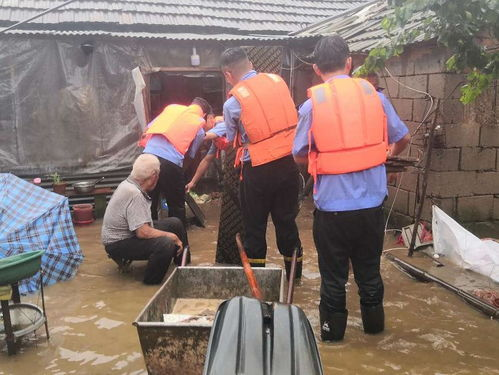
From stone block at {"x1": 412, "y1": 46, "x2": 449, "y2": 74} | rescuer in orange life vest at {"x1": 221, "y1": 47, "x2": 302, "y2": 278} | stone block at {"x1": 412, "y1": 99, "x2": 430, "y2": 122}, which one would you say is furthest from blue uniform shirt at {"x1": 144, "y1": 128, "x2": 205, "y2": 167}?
Result: stone block at {"x1": 412, "y1": 46, "x2": 449, "y2": 74}

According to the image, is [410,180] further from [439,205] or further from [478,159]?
[478,159]

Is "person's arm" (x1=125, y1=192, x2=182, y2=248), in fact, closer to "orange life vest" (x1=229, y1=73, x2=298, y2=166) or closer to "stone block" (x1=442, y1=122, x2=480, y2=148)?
"orange life vest" (x1=229, y1=73, x2=298, y2=166)

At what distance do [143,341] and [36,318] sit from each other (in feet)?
4.60

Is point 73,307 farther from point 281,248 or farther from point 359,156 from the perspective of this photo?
point 359,156

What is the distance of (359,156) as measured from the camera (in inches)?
124

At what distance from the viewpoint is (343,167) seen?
124 inches

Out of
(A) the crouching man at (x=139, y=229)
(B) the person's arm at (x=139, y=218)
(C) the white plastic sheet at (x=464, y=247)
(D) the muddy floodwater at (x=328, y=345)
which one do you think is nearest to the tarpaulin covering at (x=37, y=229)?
(D) the muddy floodwater at (x=328, y=345)

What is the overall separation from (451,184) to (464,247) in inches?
48.3

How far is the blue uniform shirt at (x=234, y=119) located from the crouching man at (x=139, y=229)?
34.5 inches

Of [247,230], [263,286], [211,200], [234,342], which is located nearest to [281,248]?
[247,230]

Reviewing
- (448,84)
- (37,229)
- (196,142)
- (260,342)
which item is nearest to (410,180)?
(448,84)

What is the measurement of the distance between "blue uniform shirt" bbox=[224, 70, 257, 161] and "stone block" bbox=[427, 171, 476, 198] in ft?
9.11

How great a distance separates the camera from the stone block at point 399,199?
643 cm

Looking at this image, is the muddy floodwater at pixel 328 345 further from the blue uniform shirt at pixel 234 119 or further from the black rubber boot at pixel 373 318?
the blue uniform shirt at pixel 234 119
